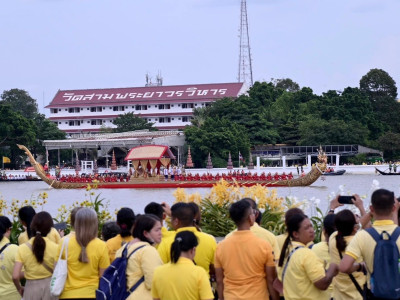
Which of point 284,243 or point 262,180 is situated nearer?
point 284,243

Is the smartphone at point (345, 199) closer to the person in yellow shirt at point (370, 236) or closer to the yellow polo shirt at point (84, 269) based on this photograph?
the person in yellow shirt at point (370, 236)

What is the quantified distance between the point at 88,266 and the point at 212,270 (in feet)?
3.55

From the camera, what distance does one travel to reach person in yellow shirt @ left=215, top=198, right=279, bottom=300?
699 cm

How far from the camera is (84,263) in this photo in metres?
7.28

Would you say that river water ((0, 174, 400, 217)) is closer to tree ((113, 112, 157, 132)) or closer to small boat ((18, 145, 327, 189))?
small boat ((18, 145, 327, 189))

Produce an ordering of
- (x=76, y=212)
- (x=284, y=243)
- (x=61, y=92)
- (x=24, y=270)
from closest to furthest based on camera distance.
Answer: (x=284, y=243), (x=76, y=212), (x=24, y=270), (x=61, y=92)

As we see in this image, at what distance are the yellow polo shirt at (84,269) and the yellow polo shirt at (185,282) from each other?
115cm

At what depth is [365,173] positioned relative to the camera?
6275 cm

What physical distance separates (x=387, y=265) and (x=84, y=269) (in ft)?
8.12

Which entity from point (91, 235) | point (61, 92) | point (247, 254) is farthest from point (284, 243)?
point (61, 92)

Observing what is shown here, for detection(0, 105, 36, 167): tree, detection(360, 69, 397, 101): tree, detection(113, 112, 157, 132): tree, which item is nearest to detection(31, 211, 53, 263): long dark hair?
detection(0, 105, 36, 167): tree

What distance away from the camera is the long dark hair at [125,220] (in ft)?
25.1

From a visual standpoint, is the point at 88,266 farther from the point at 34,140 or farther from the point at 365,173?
the point at 34,140

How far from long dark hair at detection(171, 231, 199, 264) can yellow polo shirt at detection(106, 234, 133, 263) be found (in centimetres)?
153
